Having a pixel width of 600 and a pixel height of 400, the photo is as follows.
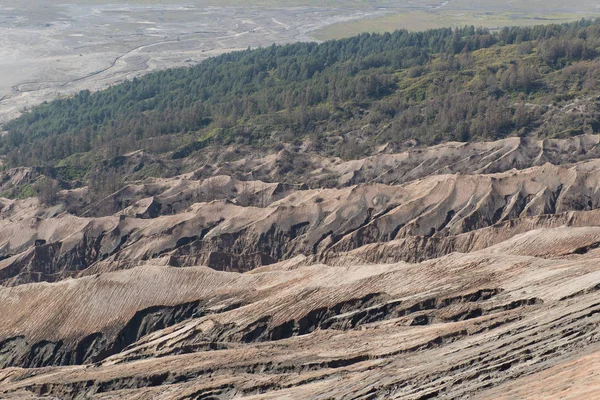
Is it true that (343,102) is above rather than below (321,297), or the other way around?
below

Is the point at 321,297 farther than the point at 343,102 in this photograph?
No

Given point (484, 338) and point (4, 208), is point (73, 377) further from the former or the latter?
point (4, 208)

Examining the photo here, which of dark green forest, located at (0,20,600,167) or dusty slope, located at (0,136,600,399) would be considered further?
dark green forest, located at (0,20,600,167)

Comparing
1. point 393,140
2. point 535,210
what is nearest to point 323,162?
point 393,140

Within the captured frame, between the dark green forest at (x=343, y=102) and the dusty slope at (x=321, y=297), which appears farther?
the dark green forest at (x=343, y=102)
